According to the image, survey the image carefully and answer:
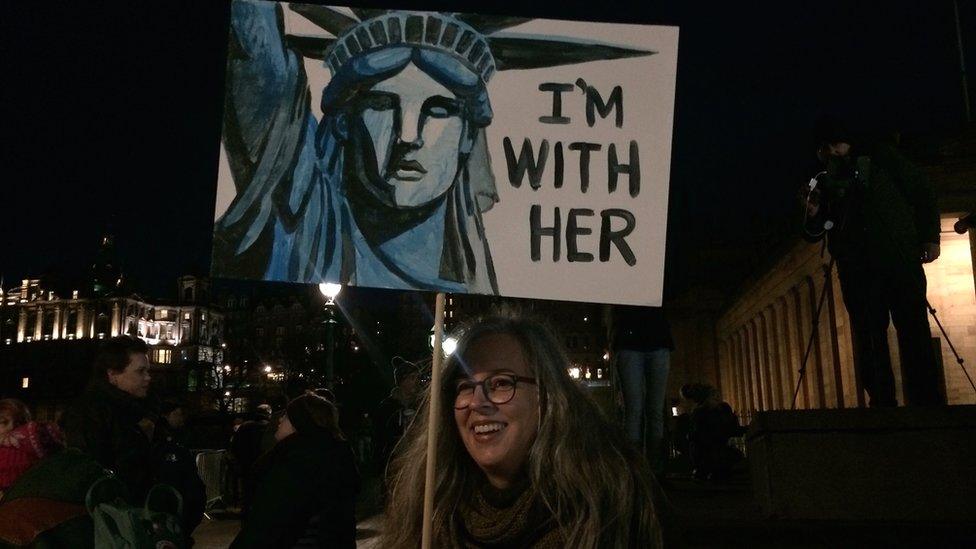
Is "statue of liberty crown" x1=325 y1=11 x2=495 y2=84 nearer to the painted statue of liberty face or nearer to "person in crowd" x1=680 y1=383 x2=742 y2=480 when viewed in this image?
the painted statue of liberty face

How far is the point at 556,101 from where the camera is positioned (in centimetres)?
381

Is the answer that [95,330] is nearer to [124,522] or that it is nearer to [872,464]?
[124,522]

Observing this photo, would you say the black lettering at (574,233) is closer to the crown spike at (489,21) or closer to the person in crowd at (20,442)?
the crown spike at (489,21)

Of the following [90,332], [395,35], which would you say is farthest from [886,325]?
[90,332]

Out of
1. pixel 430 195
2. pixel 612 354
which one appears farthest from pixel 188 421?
pixel 430 195

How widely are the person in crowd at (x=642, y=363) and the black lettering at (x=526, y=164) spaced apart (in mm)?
3982

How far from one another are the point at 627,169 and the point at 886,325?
15.0 ft

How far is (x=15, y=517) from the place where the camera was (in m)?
4.89

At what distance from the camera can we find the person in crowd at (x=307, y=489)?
15.6ft

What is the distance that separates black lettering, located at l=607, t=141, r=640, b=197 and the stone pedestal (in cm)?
362

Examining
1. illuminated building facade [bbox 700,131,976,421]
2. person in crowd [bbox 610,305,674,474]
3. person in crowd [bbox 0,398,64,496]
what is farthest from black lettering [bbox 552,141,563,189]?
illuminated building facade [bbox 700,131,976,421]

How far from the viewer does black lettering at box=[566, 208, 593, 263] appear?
3637mm

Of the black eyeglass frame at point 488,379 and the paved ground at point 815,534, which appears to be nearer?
the black eyeglass frame at point 488,379

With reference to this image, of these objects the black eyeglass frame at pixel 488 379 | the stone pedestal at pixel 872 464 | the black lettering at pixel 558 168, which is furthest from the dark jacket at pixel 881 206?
the black eyeglass frame at pixel 488 379
